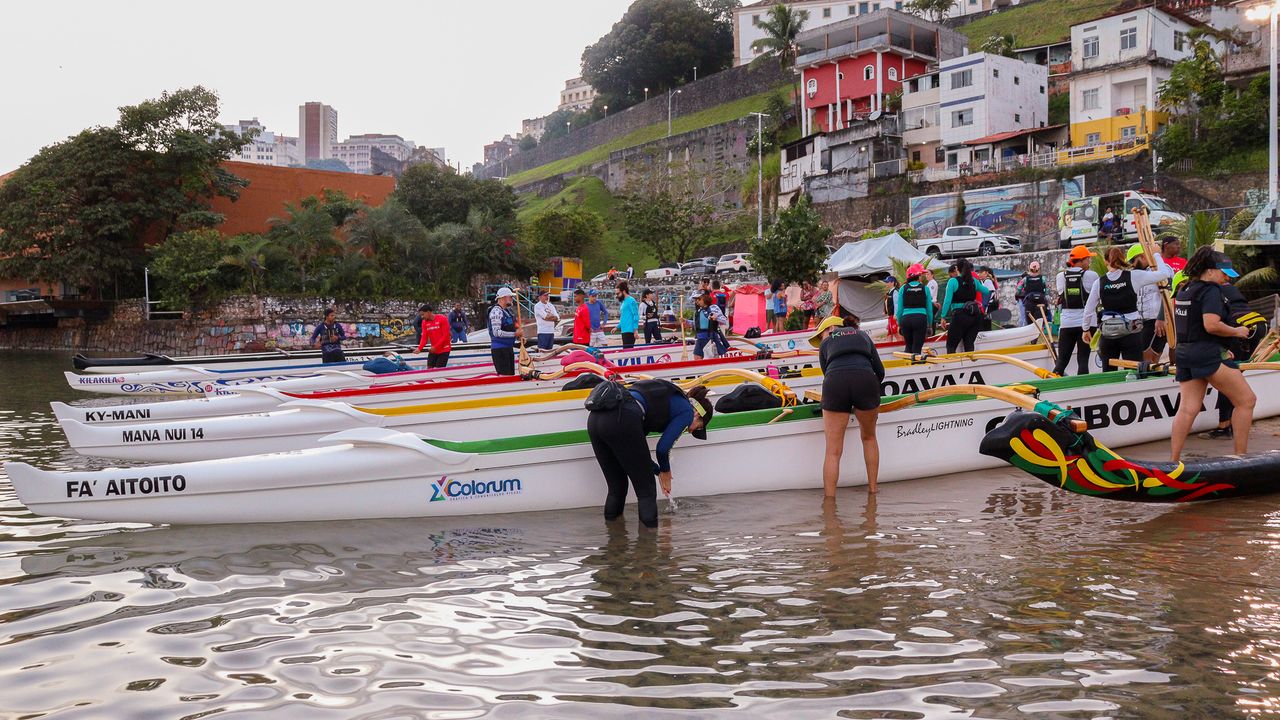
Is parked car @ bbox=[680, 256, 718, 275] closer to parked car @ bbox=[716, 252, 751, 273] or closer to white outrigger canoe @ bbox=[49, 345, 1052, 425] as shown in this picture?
parked car @ bbox=[716, 252, 751, 273]

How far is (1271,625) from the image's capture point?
417 cm

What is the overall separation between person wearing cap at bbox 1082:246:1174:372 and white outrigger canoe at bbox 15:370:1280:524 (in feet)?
2.30

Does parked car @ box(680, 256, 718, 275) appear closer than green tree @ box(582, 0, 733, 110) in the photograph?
Yes

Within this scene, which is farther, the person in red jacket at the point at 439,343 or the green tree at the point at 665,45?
the green tree at the point at 665,45

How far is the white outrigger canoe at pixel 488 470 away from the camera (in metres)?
6.32

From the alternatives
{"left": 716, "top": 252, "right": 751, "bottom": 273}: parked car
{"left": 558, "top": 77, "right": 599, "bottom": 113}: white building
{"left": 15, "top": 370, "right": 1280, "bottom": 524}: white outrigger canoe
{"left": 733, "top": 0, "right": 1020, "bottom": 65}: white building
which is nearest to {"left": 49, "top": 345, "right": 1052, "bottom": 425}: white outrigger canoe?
{"left": 15, "top": 370, "right": 1280, "bottom": 524}: white outrigger canoe

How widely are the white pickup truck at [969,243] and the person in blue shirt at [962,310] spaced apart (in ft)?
63.6

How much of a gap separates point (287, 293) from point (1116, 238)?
30.8 m

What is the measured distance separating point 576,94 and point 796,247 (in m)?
141

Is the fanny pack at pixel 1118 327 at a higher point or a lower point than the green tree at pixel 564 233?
lower

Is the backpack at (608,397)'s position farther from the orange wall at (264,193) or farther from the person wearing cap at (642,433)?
the orange wall at (264,193)

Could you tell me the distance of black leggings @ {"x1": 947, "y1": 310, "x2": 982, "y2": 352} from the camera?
12.1 m

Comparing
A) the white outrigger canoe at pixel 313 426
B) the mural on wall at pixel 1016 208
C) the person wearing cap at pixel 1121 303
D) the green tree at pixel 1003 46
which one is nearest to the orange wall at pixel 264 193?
the mural on wall at pixel 1016 208

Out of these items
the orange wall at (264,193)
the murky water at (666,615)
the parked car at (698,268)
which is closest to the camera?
the murky water at (666,615)
